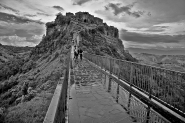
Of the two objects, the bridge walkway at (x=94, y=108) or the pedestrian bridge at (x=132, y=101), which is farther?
the bridge walkway at (x=94, y=108)

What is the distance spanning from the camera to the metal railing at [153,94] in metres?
3.38

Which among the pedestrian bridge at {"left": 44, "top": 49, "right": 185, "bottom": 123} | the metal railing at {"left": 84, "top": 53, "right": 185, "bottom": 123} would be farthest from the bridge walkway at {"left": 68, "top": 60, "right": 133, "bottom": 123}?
the metal railing at {"left": 84, "top": 53, "right": 185, "bottom": 123}

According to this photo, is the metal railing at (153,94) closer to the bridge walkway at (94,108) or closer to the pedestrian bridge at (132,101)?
the pedestrian bridge at (132,101)

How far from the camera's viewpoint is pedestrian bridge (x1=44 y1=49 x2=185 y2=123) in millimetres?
3314

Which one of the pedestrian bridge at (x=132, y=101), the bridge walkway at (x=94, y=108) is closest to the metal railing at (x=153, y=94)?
the pedestrian bridge at (x=132, y=101)

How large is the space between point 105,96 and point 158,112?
123 inches

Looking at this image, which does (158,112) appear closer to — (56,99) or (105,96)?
(56,99)

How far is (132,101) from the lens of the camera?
545 cm

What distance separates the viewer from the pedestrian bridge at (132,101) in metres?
3.31

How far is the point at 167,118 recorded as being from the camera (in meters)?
3.50

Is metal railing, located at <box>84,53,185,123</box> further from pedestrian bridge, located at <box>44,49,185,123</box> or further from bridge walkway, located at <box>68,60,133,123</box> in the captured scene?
bridge walkway, located at <box>68,60,133,123</box>

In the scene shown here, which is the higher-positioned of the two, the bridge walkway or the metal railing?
the metal railing

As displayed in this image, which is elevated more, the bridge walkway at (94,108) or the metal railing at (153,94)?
the metal railing at (153,94)

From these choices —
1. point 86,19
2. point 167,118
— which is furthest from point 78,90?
point 86,19
